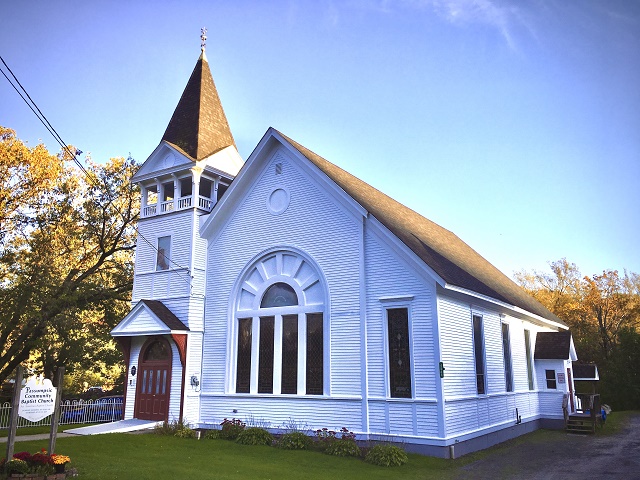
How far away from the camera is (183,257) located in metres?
20.8

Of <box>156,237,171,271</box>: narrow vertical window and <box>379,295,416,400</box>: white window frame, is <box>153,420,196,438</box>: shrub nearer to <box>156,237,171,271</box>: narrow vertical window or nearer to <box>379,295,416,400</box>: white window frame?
<box>156,237,171,271</box>: narrow vertical window

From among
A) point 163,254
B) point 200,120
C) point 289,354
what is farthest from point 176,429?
point 200,120

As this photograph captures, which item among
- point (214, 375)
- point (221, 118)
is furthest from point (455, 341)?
point (221, 118)

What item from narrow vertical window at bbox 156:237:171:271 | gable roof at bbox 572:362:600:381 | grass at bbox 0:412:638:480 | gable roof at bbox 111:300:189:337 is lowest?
grass at bbox 0:412:638:480

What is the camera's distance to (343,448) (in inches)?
575

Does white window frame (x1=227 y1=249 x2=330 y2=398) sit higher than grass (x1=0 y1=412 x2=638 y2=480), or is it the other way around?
white window frame (x1=227 y1=249 x2=330 y2=398)

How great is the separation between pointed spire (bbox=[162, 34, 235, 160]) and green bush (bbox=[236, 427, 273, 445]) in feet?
36.4

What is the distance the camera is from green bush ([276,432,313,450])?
1557 cm

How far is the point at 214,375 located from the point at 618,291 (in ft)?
127

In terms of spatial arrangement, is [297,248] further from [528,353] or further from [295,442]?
[528,353]

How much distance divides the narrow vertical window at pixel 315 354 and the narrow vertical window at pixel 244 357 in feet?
8.59

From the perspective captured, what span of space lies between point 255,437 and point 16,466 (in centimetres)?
779

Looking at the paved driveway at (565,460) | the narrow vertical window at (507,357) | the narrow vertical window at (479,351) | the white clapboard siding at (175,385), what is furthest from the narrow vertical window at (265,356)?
the narrow vertical window at (507,357)

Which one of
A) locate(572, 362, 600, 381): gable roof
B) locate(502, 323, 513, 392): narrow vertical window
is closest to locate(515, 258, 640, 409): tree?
locate(572, 362, 600, 381): gable roof
